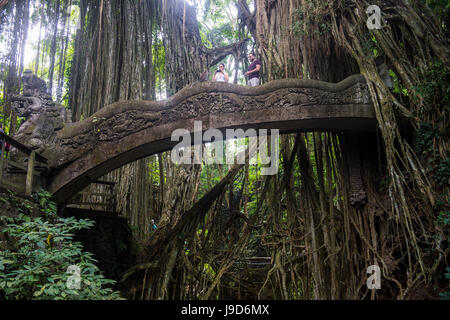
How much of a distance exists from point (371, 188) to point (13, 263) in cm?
418

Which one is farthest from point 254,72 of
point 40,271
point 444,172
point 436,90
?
point 40,271

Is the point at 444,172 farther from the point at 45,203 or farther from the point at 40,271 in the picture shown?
the point at 45,203

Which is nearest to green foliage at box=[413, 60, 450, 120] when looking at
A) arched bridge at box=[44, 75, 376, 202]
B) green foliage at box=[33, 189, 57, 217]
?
arched bridge at box=[44, 75, 376, 202]

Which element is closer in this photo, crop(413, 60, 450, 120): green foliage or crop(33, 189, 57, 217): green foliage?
crop(33, 189, 57, 217): green foliage

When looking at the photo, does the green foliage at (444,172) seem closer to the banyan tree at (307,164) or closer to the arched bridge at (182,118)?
the banyan tree at (307,164)

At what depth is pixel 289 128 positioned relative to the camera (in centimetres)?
471

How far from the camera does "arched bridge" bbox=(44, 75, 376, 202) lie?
442 centimetres

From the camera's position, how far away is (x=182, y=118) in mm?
4492

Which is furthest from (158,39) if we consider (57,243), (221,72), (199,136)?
(57,243)

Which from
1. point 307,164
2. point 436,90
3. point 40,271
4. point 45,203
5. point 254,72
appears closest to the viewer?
point 40,271

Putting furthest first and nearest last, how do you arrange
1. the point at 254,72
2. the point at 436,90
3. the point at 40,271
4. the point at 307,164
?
the point at 254,72 → the point at 307,164 → the point at 436,90 → the point at 40,271

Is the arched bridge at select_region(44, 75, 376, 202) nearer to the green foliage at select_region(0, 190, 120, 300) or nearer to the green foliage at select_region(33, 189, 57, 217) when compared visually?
the green foliage at select_region(33, 189, 57, 217)

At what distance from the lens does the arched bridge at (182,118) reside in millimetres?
4418

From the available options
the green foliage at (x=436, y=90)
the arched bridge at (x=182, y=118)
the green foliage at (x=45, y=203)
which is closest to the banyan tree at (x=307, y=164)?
the green foliage at (x=436, y=90)
